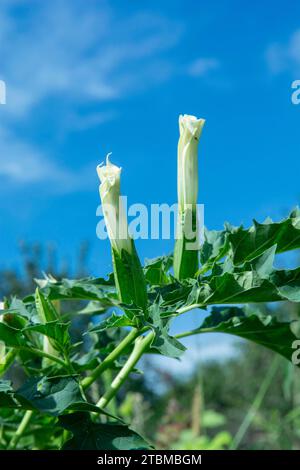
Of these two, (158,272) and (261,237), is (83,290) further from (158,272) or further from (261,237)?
(261,237)

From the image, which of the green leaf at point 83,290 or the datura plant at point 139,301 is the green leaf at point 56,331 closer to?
the datura plant at point 139,301

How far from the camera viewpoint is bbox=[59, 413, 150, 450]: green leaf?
3.71 feet

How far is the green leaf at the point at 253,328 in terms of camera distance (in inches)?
52.9

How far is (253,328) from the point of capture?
1363 mm

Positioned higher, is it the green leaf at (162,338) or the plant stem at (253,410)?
the green leaf at (162,338)

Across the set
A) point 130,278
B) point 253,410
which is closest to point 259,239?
point 130,278

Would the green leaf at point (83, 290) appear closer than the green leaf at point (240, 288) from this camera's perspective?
No

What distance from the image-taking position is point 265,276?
112 cm

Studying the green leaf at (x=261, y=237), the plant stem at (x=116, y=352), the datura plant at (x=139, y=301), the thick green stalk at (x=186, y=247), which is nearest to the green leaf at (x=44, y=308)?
the datura plant at (x=139, y=301)

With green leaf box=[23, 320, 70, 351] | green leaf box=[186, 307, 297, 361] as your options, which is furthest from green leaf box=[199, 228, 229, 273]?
green leaf box=[23, 320, 70, 351]

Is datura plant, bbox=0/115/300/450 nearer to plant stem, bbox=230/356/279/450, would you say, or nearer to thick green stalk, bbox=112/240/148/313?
thick green stalk, bbox=112/240/148/313
